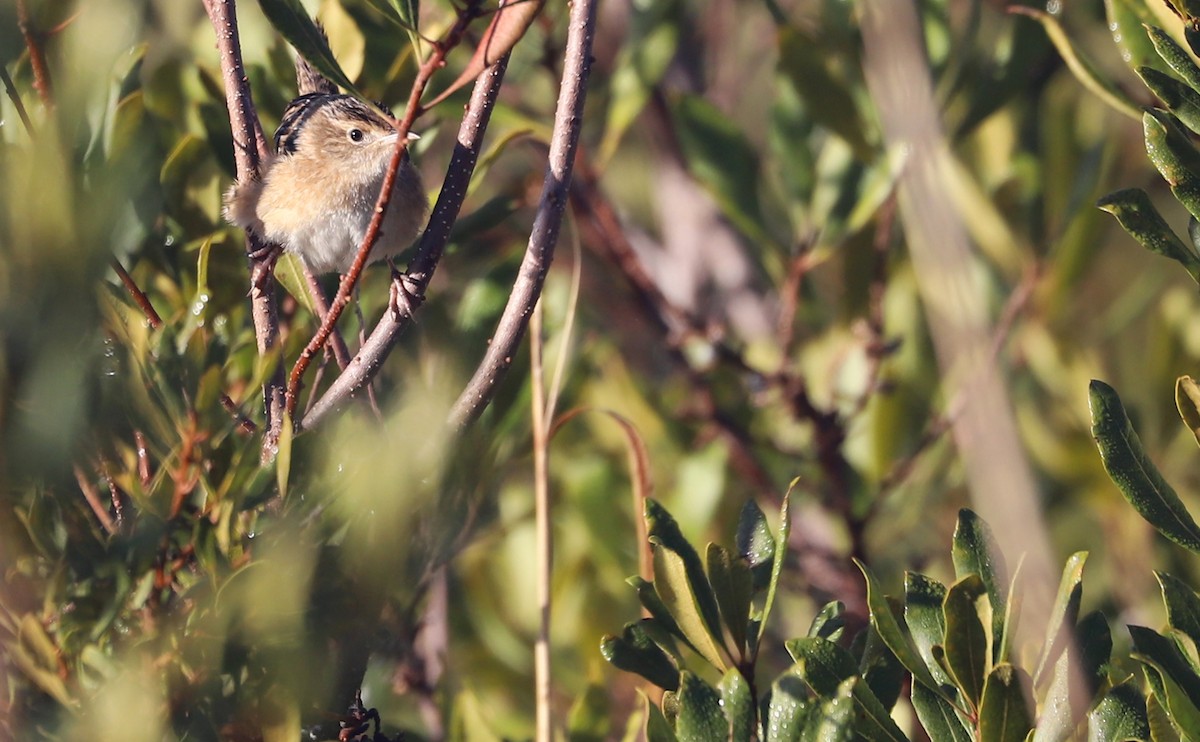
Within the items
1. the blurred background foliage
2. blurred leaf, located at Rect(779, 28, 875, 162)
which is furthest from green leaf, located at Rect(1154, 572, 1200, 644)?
blurred leaf, located at Rect(779, 28, 875, 162)

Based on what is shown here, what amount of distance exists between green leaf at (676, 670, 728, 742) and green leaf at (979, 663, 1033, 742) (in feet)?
0.70

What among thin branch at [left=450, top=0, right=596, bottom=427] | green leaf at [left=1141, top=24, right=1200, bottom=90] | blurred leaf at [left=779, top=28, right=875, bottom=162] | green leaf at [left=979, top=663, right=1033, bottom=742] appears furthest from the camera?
blurred leaf at [left=779, top=28, right=875, bottom=162]

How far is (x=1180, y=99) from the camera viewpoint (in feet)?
3.78

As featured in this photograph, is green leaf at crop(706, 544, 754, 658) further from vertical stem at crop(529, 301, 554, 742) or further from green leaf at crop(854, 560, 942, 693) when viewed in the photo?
vertical stem at crop(529, 301, 554, 742)

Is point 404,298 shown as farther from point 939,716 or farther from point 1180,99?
point 1180,99

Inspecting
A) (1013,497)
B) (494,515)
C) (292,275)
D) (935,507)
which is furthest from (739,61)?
(1013,497)

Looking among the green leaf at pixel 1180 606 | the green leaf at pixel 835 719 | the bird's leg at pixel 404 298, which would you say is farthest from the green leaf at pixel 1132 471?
the bird's leg at pixel 404 298

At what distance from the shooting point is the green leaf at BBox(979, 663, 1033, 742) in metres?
1.01

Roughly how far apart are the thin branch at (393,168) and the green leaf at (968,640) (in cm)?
60

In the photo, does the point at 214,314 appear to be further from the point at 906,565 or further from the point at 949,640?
the point at 906,565

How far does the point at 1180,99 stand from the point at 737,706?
68 centimetres

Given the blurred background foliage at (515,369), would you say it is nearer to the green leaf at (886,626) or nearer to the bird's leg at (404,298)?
the bird's leg at (404,298)

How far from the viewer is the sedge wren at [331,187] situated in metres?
2.35

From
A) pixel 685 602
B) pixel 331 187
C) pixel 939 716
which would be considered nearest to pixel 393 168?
pixel 685 602
